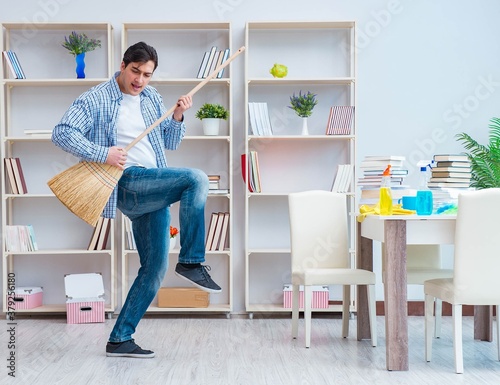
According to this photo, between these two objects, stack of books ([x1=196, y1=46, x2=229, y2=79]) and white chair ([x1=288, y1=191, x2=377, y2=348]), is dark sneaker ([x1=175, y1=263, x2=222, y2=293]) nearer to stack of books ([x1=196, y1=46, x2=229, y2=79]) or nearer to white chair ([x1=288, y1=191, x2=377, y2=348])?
white chair ([x1=288, y1=191, x2=377, y2=348])

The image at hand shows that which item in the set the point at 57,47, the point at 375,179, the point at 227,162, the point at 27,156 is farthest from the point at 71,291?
the point at 375,179

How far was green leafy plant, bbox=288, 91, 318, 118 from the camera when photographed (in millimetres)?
5203

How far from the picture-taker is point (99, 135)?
140 inches

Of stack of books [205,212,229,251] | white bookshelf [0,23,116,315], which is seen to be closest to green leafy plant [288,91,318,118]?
stack of books [205,212,229,251]

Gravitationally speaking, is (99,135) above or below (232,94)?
below

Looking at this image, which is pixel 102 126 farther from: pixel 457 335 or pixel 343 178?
pixel 343 178

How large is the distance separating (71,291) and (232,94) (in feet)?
5.92

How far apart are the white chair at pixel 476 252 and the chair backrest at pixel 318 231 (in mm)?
1105

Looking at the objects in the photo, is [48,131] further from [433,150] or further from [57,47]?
[433,150]

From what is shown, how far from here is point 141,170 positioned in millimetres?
3449

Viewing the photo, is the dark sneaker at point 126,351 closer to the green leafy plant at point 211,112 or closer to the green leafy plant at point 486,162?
the green leafy plant at point 211,112

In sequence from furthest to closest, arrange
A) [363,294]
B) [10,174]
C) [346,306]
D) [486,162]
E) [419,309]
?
[419,309] → [10,174] → [486,162] → [346,306] → [363,294]

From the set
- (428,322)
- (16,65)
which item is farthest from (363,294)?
(16,65)

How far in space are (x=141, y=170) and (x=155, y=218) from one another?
1.03 feet
